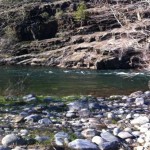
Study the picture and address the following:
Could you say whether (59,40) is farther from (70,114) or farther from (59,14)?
(70,114)

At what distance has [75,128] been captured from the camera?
905cm

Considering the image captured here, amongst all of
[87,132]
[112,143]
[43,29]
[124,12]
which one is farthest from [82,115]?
[43,29]

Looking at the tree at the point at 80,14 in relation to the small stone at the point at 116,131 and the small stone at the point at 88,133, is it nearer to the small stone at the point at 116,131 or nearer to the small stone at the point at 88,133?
the small stone at the point at 116,131

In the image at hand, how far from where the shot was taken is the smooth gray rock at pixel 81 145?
24.2 ft

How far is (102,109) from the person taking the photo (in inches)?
482

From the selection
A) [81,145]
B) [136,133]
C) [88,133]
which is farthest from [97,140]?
[136,133]

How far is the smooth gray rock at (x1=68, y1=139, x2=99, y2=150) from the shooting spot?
7.39 meters

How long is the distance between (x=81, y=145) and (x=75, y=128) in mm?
1589

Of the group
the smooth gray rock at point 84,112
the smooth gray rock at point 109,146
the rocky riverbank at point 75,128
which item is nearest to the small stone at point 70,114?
the rocky riverbank at point 75,128

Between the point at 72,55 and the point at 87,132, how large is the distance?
62043 mm

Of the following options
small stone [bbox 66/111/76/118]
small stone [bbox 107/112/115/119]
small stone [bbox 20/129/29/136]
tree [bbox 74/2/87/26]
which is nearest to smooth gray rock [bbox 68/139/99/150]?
small stone [bbox 20/129/29/136]

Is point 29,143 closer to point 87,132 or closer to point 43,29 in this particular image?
point 87,132

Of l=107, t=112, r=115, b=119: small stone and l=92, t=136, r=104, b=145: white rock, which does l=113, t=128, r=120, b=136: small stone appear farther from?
l=107, t=112, r=115, b=119: small stone

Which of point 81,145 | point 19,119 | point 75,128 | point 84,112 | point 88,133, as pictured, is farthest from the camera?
point 84,112
